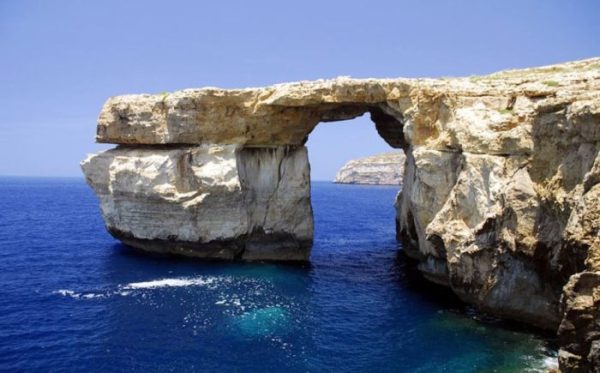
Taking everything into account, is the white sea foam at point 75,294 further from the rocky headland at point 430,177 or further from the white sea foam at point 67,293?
the rocky headland at point 430,177

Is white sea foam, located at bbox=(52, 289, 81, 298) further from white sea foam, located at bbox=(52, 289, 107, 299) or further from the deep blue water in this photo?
the deep blue water

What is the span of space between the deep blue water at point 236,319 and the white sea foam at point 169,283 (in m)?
0.09

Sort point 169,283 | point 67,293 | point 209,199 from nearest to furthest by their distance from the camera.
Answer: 1. point 67,293
2. point 169,283
3. point 209,199

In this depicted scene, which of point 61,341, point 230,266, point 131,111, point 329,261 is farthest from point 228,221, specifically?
point 61,341

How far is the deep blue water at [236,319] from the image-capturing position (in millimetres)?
22125

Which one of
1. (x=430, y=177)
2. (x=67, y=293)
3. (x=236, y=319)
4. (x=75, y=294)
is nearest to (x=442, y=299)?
(x=430, y=177)

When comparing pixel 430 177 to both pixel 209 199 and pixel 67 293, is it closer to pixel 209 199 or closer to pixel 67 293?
pixel 209 199

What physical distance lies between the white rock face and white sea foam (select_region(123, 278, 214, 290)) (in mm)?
5676

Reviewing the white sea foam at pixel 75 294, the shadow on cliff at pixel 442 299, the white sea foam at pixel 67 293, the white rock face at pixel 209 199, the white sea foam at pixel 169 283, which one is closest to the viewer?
the shadow on cliff at pixel 442 299

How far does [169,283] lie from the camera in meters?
33.4

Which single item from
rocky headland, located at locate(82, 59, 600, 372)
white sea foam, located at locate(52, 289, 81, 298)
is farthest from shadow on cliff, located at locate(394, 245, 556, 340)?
white sea foam, located at locate(52, 289, 81, 298)

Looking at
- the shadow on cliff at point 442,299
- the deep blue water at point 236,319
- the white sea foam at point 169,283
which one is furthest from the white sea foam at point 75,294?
the shadow on cliff at point 442,299

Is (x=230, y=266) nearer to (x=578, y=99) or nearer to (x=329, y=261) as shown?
(x=329, y=261)

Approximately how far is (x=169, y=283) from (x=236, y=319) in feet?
28.2
